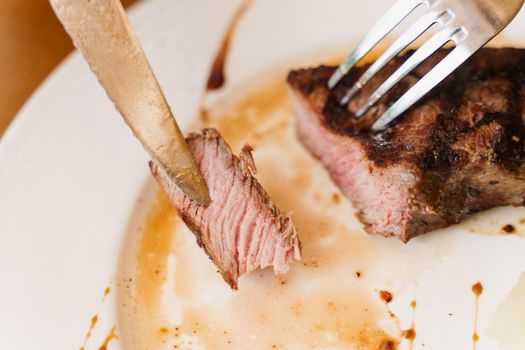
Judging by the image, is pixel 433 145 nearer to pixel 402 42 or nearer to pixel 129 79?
pixel 402 42

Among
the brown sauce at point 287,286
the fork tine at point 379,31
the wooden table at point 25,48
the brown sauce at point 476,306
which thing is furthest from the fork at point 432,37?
the wooden table at point 25,48

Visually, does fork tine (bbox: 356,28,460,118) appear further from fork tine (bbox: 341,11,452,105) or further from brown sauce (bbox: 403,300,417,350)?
brown sauce (bbox: 403,300,417,350)

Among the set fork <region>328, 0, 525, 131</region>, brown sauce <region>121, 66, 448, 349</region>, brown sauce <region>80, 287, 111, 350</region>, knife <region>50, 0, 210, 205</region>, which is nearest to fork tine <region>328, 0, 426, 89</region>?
fork <region>328, 0, 525, 131</region>

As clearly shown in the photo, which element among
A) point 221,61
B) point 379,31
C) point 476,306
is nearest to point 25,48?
point 221,61

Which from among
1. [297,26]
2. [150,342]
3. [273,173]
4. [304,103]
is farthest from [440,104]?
[150,342]

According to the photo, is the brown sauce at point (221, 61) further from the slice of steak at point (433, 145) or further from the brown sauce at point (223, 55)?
the slice of steak at point (433, 145)
